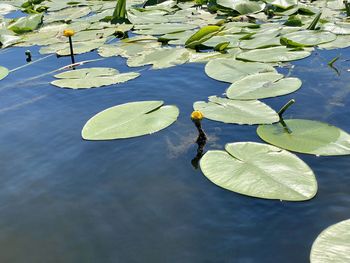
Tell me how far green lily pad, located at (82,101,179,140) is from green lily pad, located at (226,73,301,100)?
39 cm

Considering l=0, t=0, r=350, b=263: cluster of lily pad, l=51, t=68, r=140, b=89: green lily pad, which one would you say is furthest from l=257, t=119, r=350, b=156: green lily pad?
l=51, t=68, r=140, b=89: green lily pad

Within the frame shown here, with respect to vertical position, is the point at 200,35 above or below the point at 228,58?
above

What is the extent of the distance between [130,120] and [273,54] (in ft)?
4.26

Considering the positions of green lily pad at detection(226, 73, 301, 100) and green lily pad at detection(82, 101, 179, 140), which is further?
green lily pad at detection(226, 73, 301, 100)

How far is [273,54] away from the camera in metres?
2.95

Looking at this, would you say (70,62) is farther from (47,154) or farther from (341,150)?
(341,150)

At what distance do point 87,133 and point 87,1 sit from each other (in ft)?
14.5

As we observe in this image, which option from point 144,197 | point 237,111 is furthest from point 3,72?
point 144,197

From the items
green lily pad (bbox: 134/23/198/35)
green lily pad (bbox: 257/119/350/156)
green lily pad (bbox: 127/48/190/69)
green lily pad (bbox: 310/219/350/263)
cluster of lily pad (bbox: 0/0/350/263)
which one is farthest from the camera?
green lily pad (bbox: 134/23/198/35)

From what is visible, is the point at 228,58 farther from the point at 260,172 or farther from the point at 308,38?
the point at 260,172

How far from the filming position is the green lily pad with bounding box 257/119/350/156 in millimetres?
1786

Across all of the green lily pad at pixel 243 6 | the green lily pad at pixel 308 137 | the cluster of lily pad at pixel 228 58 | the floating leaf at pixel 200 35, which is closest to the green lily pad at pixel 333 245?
the cluster of lily pad at pixel 228 58

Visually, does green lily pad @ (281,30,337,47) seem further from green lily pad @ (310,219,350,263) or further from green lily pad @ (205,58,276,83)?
green lily pad @ (310,219,350,263)

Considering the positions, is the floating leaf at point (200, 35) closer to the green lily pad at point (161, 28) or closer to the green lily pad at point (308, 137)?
the green lily pad at point (161, 28)
